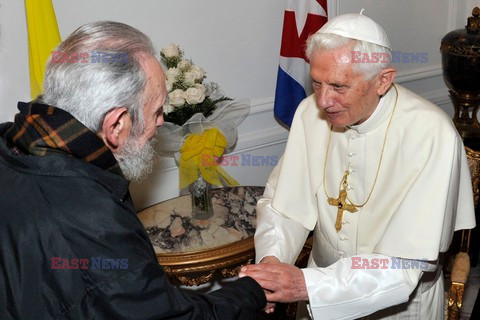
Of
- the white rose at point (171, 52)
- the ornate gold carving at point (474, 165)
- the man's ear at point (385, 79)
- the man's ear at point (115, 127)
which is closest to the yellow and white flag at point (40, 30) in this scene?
the white rose at point (171, 52)

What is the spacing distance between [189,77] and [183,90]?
83mm

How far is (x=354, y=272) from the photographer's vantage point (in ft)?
8.29

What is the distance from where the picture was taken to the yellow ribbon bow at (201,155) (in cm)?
356

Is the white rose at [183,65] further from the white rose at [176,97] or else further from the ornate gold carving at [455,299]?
the ornate gold carving at [455,299]

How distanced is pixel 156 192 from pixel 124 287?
2.42 m

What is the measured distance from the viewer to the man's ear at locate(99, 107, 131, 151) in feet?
6.20

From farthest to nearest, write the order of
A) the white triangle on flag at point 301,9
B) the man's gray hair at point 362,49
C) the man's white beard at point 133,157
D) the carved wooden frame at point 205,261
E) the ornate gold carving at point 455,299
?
the white triangle on flag at point 301,9, the carved wooden frame at point 205,261, the ornate gold carving at point 455,299, the man's gray hair at point 362,49, the man's white beard at point 133,157

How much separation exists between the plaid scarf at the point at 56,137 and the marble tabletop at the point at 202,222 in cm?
155

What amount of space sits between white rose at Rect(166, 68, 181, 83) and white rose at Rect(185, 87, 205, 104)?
10cm

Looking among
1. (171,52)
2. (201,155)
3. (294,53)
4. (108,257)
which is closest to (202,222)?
(201,155)

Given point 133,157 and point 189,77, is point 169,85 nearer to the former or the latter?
point 189,77

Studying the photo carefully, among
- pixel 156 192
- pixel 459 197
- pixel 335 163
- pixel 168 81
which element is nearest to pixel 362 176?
pixel 335 163

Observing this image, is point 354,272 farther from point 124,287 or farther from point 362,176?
point 124,287

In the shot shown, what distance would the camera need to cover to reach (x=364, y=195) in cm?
275
